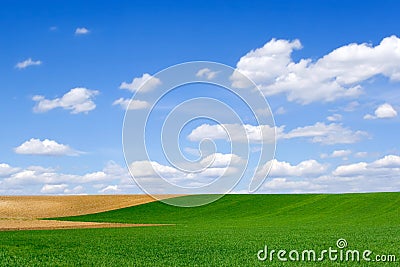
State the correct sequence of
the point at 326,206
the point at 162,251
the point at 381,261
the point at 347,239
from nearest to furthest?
the point at 381,261, the point at 162,251, the point at 347,239, the point at 326,206

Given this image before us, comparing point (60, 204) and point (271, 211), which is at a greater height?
point (60, 204)

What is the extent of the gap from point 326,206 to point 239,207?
1209 centimetres

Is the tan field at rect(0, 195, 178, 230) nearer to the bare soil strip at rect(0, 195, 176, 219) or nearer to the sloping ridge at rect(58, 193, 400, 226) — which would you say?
the bare soil strip at rect(0, 195, 176, 219)

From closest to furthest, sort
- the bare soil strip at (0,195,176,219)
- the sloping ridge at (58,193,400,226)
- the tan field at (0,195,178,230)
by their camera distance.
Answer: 1. the sloping ridge at (58,193,400,226)
2. the tan field at (0,195,178,230)
3. the bare soil strip at (0,195,176,219)

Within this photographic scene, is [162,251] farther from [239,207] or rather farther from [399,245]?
[239,207]

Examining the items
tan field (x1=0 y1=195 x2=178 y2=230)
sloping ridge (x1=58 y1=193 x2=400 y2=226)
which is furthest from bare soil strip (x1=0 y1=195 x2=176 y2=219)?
sloping ridge (x1=58 y1=193 x2=400 y2=226)

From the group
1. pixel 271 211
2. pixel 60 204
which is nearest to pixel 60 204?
pixel 60 204

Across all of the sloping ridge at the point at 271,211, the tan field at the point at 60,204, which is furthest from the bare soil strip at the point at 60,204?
the sloping ridge at the point at 271,211

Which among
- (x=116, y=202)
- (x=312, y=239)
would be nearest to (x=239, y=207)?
(x=116, y=202)

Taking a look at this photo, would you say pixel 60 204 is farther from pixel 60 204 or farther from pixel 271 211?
pixel 271 211

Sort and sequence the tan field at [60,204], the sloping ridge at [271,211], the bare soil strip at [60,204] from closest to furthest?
the sloping ridge at [271,211]
the tan field at [60,204]
the bare soil strip at [60,204]

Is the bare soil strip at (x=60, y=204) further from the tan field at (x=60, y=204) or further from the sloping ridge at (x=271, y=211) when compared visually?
the sloping ridge at (x=271, y=211)

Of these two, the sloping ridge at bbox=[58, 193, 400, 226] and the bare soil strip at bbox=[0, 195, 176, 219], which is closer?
the sloping ridge at bbox=[58, 193, 400, 226]

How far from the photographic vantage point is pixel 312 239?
109 feet
